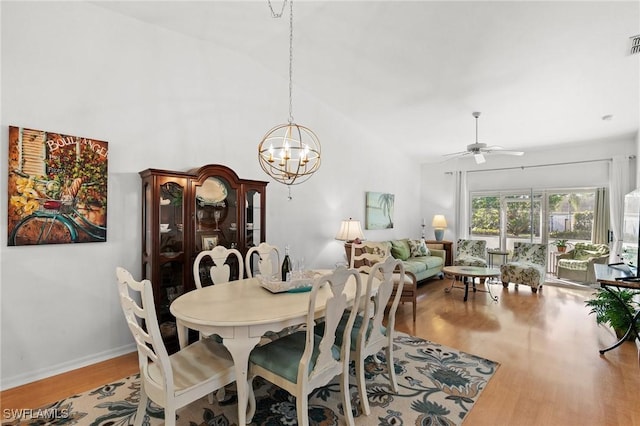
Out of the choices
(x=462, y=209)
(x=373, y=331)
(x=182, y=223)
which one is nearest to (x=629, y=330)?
(x=373, y=331)

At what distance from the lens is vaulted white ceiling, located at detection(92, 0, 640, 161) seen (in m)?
2.57

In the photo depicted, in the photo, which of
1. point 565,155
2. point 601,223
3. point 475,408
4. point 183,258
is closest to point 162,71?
point 183,258

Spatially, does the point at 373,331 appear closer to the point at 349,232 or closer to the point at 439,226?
the point at 349,232

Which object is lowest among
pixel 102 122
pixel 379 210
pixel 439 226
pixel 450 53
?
pixel 439 226

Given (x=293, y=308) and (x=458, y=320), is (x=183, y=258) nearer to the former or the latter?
(x=293, y=308)

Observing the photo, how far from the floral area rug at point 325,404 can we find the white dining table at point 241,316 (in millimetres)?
432

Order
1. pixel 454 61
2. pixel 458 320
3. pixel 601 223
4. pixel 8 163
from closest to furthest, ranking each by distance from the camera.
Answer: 1. pixel 8 163
2. pixel 454 61
3. pixel 458 320
4. pixel 601 223

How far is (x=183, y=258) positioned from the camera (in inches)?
117

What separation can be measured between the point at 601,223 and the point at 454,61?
4749mm

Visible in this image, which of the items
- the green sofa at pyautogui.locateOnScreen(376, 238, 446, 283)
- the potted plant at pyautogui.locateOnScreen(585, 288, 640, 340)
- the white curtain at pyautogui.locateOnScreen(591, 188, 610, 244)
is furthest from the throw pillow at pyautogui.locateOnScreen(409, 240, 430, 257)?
the white curtain at pyautogui.locateOnScreen(591, 188, 610, 244)

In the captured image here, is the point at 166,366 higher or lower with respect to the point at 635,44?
lower

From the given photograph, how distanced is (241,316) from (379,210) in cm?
467

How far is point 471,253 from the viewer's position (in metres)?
6.08

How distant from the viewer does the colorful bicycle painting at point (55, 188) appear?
2307mm
